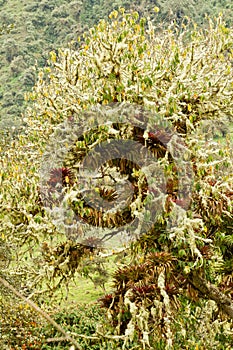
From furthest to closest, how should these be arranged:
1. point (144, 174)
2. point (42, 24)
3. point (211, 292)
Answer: point (42, 24)
point (211, 292)
point (144, 174)

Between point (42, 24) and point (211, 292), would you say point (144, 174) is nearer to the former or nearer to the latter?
point (211, 292)

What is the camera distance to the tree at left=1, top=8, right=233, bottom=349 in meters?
6.53

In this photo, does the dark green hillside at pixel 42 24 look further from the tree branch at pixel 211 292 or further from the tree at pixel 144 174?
the tree branch at pixel 211 292

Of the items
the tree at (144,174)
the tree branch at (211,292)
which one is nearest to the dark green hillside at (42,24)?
the tree at (144,174)

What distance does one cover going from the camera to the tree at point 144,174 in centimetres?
653

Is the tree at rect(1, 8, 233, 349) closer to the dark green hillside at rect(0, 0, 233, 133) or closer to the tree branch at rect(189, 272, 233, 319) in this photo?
the tree branch at rect(189, 272, 233, 319)

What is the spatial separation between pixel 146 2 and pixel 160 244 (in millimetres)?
65930

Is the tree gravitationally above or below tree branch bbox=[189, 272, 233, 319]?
above

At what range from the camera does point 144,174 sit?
255 inches

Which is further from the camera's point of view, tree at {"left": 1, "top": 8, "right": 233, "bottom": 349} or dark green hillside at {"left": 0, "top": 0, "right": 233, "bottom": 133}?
dark green hillside at {"left": 0, "top": 0, "right": 233, "bottom": 133}

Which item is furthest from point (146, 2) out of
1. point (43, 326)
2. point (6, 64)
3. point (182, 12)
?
point (43, 326)

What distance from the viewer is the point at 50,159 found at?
7367 millimetres

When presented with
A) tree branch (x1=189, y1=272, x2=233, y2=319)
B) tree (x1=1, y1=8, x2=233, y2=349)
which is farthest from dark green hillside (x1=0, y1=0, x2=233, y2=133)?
tree branch (x1=189, y1=272, x2=233, y2=319)

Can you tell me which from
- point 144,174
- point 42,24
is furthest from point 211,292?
point 42,24
